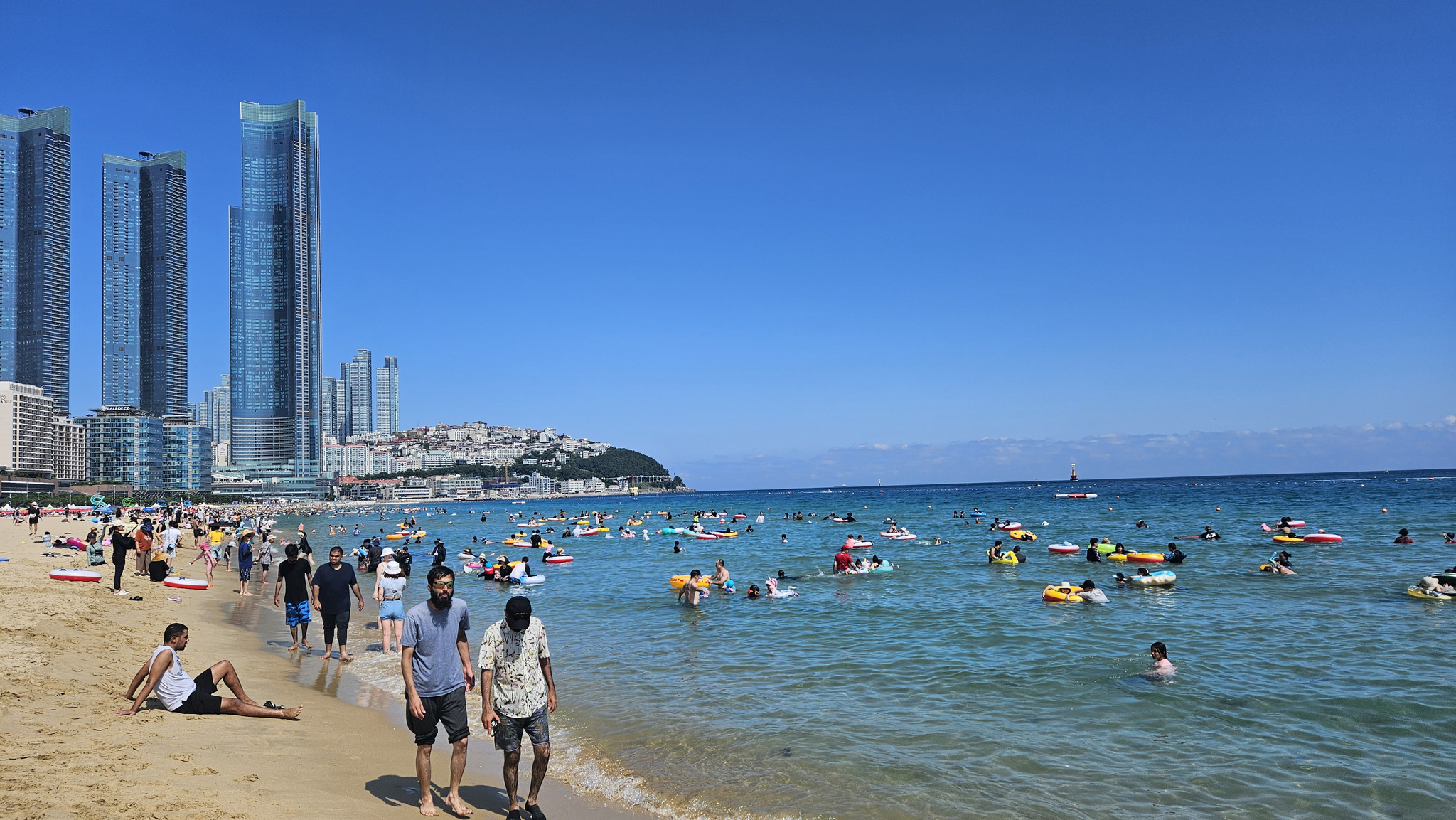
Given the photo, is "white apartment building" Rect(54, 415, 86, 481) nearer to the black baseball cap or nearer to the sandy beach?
the sandy beach

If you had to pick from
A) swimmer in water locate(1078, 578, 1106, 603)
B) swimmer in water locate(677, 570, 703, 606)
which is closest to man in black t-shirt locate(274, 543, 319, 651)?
swimmer in water locate(677, 570, 703, 606)

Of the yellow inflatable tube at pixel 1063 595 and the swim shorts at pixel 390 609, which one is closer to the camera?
the swim shorts at pixel 390 609

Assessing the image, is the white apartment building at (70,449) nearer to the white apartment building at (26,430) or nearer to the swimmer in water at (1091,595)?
the white apartment building at (26,430)

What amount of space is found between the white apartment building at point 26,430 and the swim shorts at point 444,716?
189148 millimetres

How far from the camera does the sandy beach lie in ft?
20.9

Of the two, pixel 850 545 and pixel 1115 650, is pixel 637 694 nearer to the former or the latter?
pixel 1115 650

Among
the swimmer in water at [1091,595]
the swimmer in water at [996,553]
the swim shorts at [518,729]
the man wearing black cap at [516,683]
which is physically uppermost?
the man wearing black cap at [516,683]

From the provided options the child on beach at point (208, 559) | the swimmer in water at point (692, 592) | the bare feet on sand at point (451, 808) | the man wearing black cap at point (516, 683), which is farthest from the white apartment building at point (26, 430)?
the man wearing black cap at point (516, 683)

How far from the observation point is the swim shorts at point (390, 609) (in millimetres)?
13945

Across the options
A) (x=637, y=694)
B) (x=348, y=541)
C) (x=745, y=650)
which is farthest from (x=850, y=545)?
(x=348, y=541)

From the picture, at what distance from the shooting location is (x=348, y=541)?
58031 millimetres

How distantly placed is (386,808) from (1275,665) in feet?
42.8

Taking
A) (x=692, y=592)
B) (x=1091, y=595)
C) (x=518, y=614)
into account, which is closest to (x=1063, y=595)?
(x=1091, y=595)

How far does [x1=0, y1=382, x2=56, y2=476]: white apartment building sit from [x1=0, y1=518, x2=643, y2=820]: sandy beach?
181 meters
